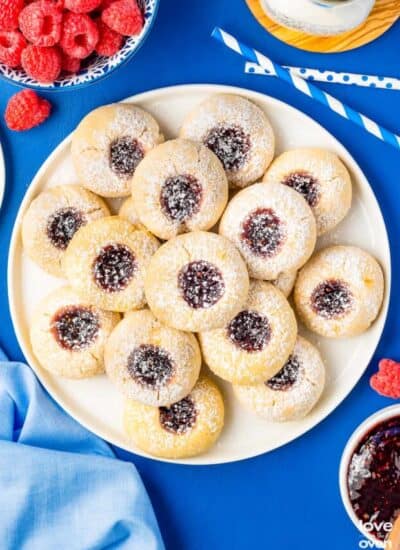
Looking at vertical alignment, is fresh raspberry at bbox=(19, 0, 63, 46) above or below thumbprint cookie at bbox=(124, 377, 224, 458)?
above

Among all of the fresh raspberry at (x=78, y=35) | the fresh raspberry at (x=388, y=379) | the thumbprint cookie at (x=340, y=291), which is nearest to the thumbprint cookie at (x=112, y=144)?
the fresh raspberry at (x=78, y=35)

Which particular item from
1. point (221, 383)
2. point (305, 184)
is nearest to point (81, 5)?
point (305, 184)

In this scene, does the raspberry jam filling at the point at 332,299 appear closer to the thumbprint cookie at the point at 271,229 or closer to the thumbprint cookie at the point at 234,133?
the thumbprint cookie at the point at 271,229

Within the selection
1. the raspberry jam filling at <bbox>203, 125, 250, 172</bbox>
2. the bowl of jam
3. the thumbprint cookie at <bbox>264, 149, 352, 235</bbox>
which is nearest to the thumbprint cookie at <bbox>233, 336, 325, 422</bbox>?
the bowl of jam

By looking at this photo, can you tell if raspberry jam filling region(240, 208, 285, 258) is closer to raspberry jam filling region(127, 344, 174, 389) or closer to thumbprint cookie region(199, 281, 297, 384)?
thumbprint cookie region(199, 281, 297, 384)

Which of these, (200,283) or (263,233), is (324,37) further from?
(200,283)

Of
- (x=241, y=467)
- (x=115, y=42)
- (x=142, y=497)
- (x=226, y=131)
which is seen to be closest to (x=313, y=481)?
(x=241, y=467)

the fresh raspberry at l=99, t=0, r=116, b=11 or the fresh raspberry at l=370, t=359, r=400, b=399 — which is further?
the fresh raspberry at l=370, t=359, r=400, b=399
